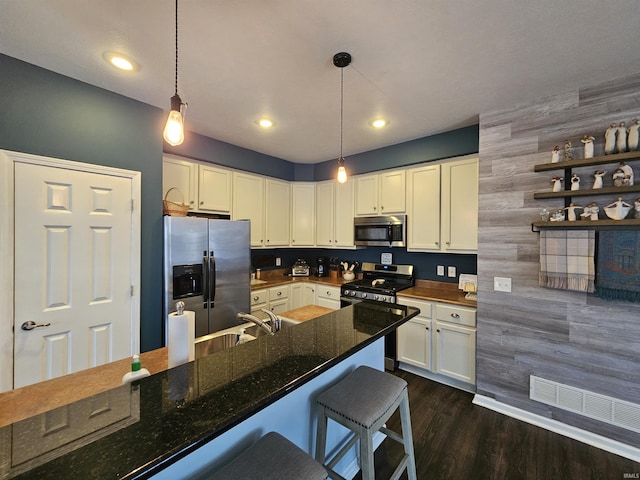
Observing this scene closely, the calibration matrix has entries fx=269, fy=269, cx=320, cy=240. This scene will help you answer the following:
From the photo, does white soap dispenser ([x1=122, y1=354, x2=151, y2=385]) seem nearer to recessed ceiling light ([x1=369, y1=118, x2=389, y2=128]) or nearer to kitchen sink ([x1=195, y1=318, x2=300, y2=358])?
kitchen sink ([x1=195, y1=318, x2=300, y2=358])

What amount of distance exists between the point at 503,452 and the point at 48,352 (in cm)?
330

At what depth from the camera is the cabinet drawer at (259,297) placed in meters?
3.33

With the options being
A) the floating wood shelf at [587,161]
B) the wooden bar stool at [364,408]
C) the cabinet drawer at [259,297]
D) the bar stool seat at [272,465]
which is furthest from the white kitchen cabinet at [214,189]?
the floating wood shelf at [587,161]

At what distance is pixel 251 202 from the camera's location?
3.60 metres

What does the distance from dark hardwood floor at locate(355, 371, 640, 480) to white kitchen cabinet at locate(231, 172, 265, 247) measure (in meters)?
2.59

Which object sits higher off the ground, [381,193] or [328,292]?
[381,193]

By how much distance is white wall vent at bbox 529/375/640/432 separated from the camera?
1.88 meters

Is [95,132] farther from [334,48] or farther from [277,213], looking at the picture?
[277,213]

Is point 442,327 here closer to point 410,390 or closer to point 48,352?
point 410,390

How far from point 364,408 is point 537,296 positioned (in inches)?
73.8

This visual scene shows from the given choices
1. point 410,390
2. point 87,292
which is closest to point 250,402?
point 87,292

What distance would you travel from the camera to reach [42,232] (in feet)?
6.17

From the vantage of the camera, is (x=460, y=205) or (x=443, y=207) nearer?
(x=460, y=205)

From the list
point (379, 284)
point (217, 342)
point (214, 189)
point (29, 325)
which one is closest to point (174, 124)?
point (217, 342)
